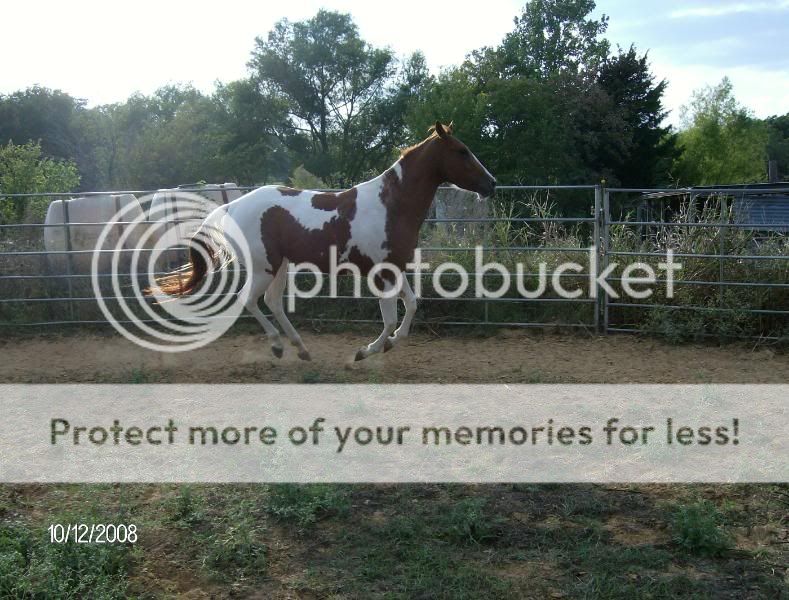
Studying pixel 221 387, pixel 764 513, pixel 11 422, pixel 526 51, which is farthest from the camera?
pixel 526 51

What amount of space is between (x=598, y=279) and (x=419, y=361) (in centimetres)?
227

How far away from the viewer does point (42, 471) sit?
12.4ft

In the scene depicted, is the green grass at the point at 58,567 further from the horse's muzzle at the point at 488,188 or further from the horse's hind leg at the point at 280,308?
the horse's muzzle at the point at 488,188

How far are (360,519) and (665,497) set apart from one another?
1459 mm

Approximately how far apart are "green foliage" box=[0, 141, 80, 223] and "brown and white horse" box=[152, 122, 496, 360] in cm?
761

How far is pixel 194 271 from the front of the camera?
6.01m

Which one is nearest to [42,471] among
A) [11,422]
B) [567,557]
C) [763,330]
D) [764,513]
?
[11,422]

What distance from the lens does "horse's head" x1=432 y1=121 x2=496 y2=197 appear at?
5.43 metres

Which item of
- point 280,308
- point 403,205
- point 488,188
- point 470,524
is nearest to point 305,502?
point 470,524

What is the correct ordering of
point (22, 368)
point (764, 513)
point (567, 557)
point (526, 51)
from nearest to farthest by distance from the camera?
point (567, 557), point (764, 513), point (22, 368), point (526, 51)

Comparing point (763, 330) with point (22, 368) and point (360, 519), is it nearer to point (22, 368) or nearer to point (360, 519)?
point (360, 519)

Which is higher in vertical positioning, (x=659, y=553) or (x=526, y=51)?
(x=526, y=51)

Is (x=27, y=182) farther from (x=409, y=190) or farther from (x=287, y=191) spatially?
(x=409, y=190)
